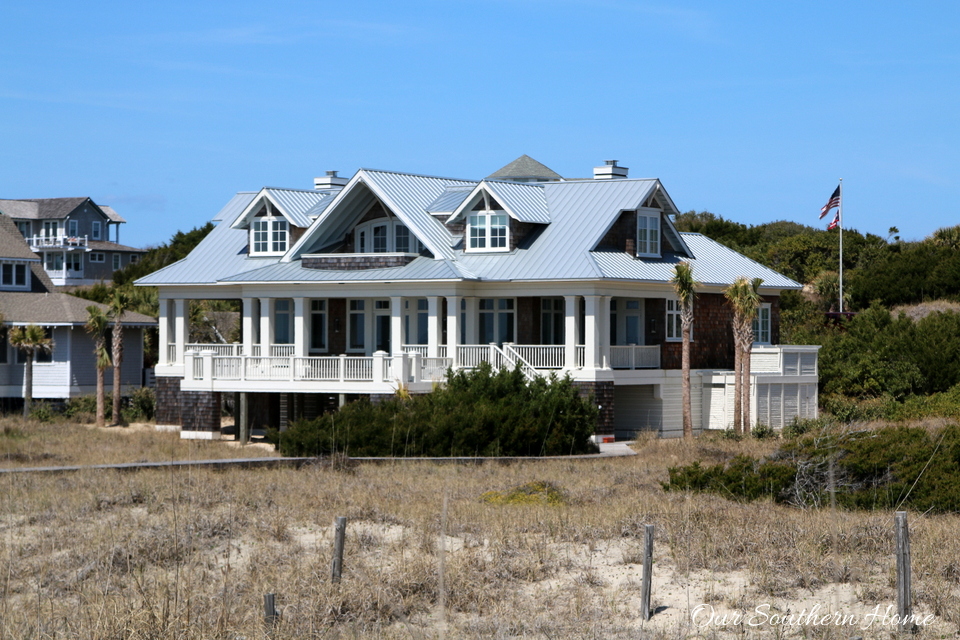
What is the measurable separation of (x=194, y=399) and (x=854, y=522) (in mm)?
25848

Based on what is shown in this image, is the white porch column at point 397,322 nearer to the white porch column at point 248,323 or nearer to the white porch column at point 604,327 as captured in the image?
the white porch column at point 248,323

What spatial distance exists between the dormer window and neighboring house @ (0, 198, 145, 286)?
205 feet

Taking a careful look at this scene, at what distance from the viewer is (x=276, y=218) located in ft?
145

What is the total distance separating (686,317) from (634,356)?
114 inches

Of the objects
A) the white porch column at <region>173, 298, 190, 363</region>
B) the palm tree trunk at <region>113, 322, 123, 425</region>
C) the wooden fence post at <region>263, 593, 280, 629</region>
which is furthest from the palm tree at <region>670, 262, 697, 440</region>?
the wooden fence post at <region>263, 593, 280, 629</region>

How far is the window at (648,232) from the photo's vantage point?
41.4m

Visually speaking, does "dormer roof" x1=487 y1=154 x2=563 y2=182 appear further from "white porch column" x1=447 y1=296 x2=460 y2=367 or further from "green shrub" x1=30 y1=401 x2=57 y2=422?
"green shrub" x1=30 y1=401 x2=57 y2=422

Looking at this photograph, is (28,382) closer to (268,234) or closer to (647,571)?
(268,234)

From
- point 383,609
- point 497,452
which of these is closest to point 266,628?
point 383,609

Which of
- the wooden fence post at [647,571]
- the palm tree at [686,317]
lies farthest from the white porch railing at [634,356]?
the wooden fence post at [647,571]

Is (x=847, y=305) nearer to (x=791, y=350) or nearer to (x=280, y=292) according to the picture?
(x=791, y=350)

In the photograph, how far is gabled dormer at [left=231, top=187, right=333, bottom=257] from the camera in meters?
43.7

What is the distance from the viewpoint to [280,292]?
41312 mm

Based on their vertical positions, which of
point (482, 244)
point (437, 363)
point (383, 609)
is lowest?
point (383, 609)
